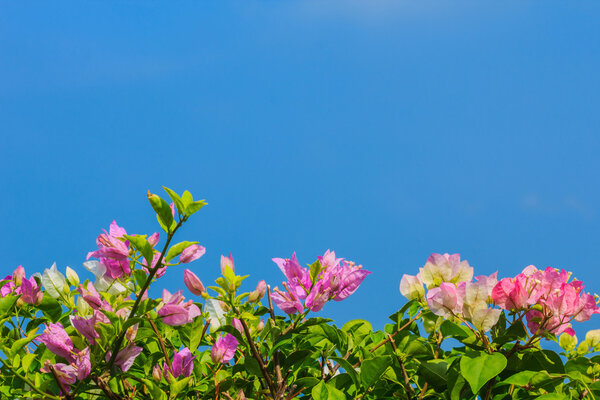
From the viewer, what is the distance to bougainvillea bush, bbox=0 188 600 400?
168cm

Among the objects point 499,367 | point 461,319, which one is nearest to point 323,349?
point 461,319

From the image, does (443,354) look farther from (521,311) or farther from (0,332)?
(0,332)

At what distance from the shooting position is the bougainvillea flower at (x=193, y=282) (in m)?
1.82

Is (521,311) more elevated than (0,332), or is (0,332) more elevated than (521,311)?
(0,332)

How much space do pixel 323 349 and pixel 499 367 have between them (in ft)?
2.41

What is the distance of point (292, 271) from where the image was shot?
1804mm

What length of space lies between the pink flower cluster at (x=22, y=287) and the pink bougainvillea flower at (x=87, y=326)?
0.55 meters

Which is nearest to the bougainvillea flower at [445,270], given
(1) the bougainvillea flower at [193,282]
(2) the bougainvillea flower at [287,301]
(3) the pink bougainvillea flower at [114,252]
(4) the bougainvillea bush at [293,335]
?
(4) the bougainvillea bush at [293,335]

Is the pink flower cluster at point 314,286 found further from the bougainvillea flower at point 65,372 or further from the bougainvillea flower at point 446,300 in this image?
the bougainvillea flower at point 65,372

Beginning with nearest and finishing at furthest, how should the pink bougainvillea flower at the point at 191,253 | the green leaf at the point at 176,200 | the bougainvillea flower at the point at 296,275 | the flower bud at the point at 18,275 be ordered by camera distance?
the green leaf at the point at 176,200 < the pink bougainvillea flower at the point at 191,253 < the bougainvillea flower at the point at 296,275 < the flower bud at the point at 18,275

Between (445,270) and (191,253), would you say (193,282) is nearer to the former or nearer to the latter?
(191,253)

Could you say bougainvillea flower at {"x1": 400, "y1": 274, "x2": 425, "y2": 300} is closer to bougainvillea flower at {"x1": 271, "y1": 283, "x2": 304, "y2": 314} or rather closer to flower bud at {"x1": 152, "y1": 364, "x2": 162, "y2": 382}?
bougainvillea flower at {"x1": 271, "y1": 283, "x2": 304, "y2": 314}

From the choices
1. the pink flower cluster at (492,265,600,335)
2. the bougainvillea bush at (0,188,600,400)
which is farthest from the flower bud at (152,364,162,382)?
the pink flower cluster at (492,265,600,335)

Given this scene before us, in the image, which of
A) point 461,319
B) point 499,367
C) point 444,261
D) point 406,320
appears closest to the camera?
point 499,367
